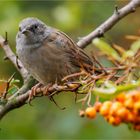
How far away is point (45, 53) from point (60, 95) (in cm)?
167

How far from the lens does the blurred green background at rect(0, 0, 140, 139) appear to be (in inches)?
236

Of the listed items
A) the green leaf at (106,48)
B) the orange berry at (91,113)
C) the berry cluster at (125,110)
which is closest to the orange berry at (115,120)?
the berry cluster at (125,110)

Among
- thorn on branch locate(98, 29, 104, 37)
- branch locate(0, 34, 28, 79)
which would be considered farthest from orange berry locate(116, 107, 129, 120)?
branch locate(0, 34, 28, 79)

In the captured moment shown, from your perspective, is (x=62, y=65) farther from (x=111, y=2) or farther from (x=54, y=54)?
(x=111, y=2)

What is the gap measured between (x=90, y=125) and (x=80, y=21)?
153cm

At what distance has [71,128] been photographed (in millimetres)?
6027

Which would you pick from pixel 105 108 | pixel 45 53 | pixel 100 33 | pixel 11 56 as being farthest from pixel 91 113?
pixel 45 53

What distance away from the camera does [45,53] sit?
5.16 meters

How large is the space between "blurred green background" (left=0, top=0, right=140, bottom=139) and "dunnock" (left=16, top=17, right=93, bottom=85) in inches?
35.1

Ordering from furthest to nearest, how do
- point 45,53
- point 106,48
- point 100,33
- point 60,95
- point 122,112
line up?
point 60,95
point 45,53
point 100,33
point 106,48
point 122,112

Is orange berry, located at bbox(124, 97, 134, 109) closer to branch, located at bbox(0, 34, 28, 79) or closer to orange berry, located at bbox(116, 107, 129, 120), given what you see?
orange berry, located at bbox(116, 107, 129, 120)

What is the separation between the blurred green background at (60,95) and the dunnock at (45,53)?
0.89 meters

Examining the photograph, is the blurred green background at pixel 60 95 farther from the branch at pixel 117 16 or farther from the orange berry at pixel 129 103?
the orange berry at pixel 129 103

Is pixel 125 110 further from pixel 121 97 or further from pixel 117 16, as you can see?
pixel 117 16
